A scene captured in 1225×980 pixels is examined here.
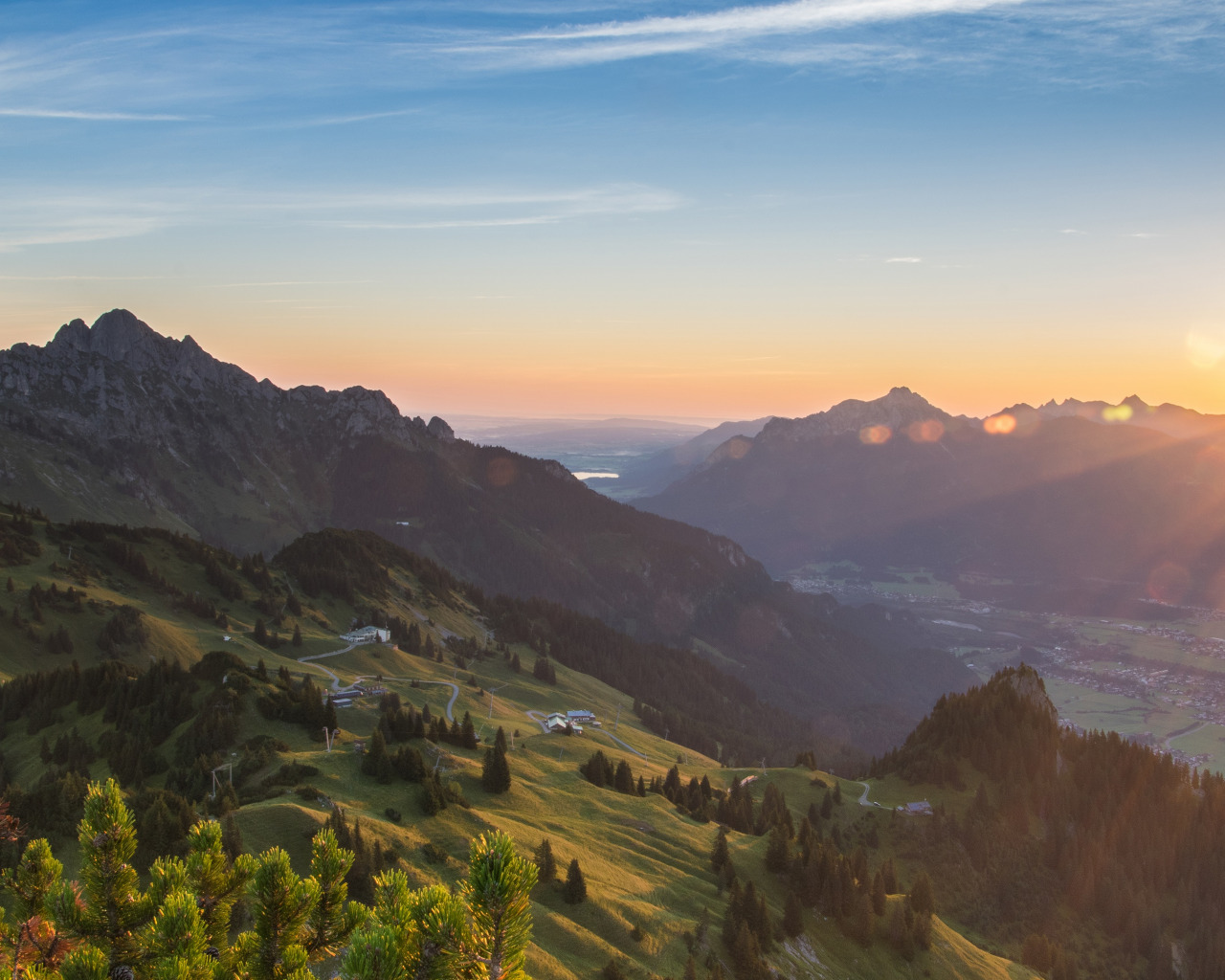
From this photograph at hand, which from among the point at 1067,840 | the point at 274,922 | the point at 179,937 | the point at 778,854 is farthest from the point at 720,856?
the point at 1067,840

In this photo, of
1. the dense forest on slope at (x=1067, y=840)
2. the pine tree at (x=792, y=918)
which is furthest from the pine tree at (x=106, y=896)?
the dense forest on slope at (x=1067, y=840)

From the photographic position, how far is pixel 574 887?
2800 inches

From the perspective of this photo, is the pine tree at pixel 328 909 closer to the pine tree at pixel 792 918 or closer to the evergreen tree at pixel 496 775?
the pine tree at pixel 792 918

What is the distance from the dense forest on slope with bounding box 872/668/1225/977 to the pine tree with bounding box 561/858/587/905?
90.1m

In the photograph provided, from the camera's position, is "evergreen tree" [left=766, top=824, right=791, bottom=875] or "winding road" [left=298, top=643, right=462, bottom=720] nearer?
"evergreen tree" [left=766, top=824, right=791, bottom=875]

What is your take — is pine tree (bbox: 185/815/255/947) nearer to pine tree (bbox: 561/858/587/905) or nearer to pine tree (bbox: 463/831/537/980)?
pine tree (bbox: 463/831/537/980)

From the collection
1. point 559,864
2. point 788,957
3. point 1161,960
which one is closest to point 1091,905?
point 1161,960

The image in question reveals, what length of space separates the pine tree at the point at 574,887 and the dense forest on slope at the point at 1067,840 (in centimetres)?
9011

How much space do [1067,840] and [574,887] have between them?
136 m

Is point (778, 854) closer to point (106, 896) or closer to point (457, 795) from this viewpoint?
point (457, 795)

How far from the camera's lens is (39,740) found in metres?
99.2

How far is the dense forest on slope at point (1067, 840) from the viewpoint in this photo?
457ft

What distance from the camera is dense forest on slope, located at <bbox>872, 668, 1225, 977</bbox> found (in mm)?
139250

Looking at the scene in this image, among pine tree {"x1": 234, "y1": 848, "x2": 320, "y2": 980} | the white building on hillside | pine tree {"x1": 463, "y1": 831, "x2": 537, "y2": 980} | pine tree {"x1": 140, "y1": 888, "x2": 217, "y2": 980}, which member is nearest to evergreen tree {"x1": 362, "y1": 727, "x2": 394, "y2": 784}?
pine tree {"x1": 234, "y1": 848, "x2": 320, "y2": 980}
